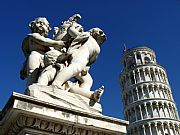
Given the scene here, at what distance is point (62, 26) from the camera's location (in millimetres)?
3893

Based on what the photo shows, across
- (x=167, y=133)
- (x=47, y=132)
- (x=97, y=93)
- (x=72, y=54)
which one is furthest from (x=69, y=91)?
(x=167, y=133)

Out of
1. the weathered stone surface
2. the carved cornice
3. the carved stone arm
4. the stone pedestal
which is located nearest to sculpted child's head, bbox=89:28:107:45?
the carved stone arm

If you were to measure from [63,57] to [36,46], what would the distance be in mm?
373

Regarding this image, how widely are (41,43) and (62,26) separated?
0.78 m

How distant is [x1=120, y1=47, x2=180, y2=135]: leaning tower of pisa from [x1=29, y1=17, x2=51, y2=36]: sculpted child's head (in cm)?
4401

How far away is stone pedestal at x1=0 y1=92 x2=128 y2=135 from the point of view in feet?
7.14

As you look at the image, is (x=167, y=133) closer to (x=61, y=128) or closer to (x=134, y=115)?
(x=134, y=115)

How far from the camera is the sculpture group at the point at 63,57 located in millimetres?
2877

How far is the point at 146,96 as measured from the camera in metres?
48.9

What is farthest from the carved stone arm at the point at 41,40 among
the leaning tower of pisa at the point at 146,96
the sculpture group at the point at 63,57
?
the leaning tower of pisa at the point at 146,96

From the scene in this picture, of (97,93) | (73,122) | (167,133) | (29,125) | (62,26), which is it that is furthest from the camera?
(167,133)

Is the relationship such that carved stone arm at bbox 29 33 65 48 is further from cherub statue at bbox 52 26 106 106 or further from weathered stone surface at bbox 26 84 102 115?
weathered stone surface at bbox 26 84 102 115

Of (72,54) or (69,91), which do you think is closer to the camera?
(69,91)

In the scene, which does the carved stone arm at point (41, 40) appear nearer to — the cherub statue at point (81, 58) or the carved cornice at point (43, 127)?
the cherub statue at point (81, 58)
